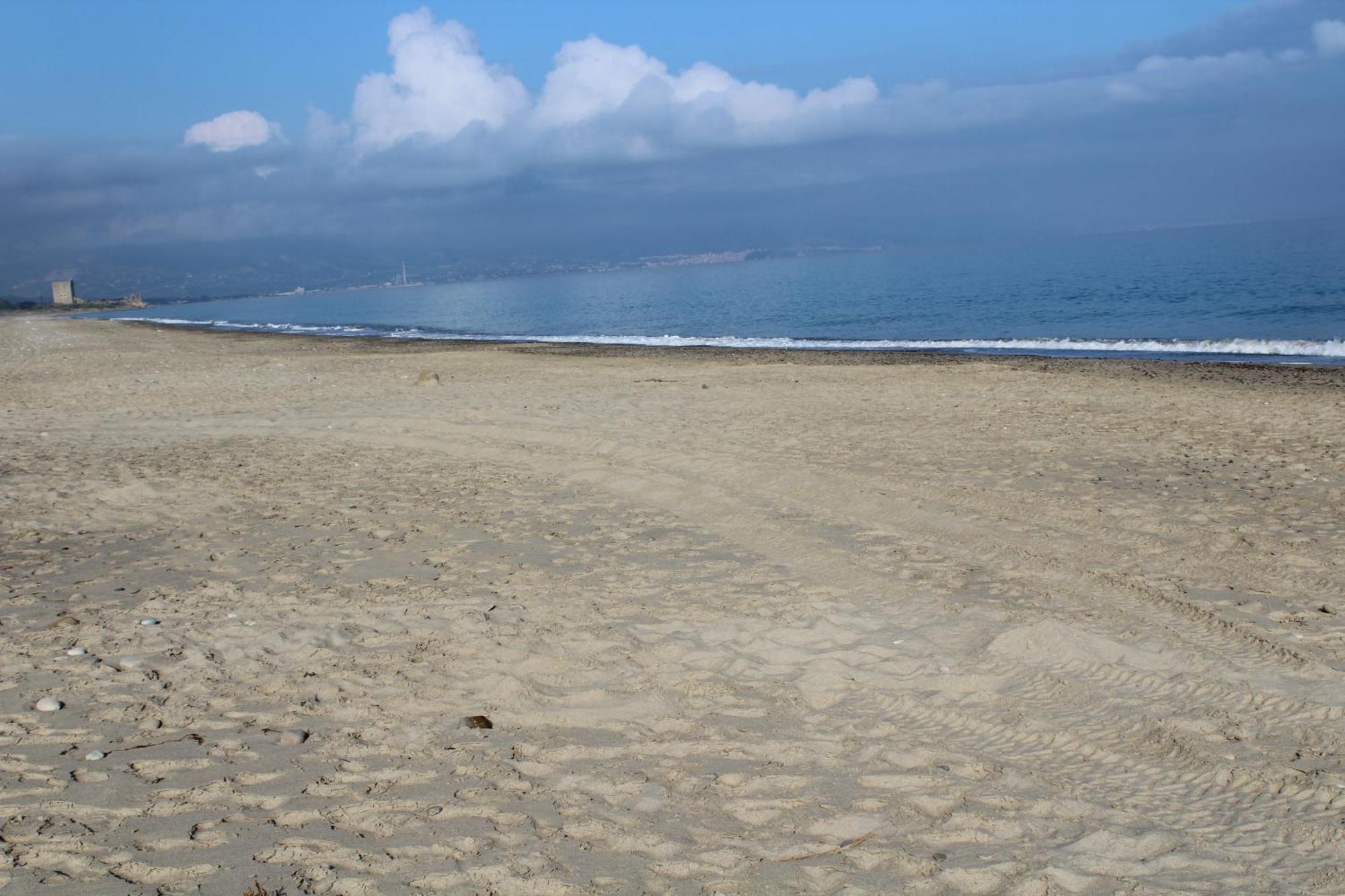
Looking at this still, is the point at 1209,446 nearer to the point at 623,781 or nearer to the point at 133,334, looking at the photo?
the point at 623,781

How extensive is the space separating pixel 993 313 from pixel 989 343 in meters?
12.3

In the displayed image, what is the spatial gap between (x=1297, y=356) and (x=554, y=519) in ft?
67.0

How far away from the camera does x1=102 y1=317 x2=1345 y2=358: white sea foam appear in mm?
23391

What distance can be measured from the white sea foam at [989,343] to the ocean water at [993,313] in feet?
0.25

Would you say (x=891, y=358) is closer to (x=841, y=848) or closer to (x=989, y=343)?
(x=989, y=343)

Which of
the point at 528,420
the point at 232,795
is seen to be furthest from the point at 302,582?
the point at 528,420

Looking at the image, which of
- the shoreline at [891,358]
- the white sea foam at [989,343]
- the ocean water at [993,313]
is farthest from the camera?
the ocean water at [993,313]

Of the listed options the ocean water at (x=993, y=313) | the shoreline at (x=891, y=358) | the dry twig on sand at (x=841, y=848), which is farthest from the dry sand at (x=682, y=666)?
the ocean water at (x=993, y=313)

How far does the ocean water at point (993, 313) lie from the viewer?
27.2 metres

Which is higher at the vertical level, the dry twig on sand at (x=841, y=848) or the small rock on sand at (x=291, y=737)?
the small rock on sand at (x=291, y=737)

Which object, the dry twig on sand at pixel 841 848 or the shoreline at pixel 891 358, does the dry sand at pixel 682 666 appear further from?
the shoreline at pixel 891 358

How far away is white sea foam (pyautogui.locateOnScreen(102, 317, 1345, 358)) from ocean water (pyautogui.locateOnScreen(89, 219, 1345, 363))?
8 centimetres

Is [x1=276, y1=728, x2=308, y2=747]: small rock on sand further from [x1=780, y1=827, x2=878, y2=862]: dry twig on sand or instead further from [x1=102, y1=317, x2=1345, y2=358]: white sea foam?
[x1=102, y1=317, x2=1345, y2=358]: white sea foam

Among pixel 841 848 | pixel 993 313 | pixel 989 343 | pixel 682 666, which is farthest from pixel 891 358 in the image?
pixel 841 848
